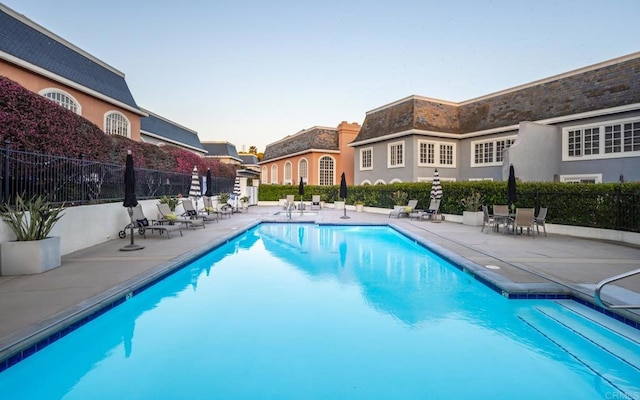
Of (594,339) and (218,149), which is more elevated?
(218,149)

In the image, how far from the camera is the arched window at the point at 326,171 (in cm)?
3244

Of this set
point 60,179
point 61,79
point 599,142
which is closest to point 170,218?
point 60,179

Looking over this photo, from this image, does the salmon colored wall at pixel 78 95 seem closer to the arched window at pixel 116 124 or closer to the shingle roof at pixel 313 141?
the arched window at pixel 116 124

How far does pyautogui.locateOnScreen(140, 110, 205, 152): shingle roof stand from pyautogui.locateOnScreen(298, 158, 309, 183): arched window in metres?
11.8

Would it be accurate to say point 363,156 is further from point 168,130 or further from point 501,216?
point 168,130

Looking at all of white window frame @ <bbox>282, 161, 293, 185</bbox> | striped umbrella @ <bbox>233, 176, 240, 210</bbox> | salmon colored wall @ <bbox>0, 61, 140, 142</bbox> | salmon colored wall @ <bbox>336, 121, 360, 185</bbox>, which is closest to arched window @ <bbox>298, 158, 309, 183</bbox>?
white window frame @ <bbox>282, 161, 293, 185</bbox>

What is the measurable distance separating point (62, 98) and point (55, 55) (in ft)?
6.75

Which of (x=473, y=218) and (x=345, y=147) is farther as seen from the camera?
(x=345, y=147)

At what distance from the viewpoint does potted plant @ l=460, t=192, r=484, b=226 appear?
14.0m

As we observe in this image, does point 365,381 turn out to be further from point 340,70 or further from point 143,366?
point 340,70

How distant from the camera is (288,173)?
37.5m

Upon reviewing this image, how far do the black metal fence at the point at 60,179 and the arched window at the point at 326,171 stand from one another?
67.8 feet

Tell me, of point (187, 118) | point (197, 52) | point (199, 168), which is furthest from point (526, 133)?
point (187, 118)

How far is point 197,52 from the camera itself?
17.2 m
